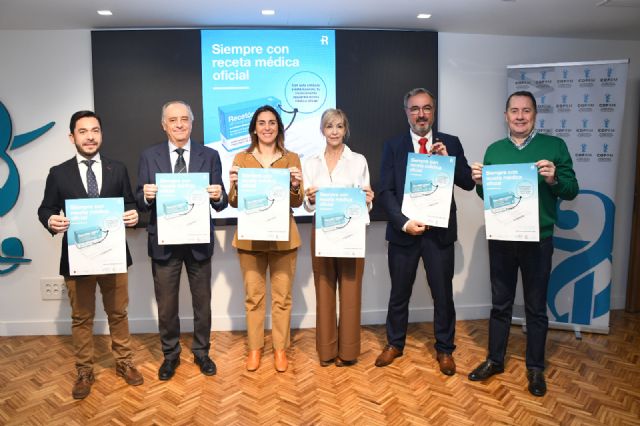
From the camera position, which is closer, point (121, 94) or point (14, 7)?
point (14, 7)

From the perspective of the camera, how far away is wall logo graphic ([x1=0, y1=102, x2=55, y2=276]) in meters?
3.75

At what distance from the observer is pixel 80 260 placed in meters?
2.72

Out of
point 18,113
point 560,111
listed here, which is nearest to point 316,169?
point 560,111

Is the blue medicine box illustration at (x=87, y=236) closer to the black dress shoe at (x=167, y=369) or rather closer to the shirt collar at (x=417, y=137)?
the black dress shoe at (x=167, y=369)

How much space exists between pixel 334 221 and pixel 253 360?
118 cm

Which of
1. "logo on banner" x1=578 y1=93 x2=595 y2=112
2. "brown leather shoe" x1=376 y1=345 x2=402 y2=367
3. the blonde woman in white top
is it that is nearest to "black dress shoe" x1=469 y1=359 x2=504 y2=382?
"brown leather shoe" x1=376 y1=345 x2=402 y2=367

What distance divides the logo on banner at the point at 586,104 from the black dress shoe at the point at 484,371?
2.28 metres

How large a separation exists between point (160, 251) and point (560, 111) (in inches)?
134

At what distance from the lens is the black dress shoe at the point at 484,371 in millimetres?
2988

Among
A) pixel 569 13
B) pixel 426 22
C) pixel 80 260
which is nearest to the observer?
pixel 80 260

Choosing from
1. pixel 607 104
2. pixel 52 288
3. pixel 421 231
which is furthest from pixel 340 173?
pixel 52 288

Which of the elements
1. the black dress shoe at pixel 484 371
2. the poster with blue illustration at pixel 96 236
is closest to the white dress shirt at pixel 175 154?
the poster with blue illustration at pixel 96 236

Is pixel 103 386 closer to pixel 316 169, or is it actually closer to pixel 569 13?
pixel 316 169

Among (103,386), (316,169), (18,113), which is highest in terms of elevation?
(18,113)
